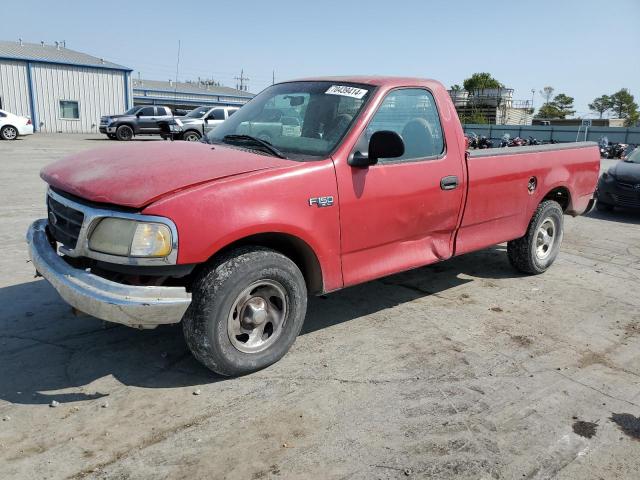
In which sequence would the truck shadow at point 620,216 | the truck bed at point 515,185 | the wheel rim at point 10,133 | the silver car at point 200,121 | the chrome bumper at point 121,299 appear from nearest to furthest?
the chrome bumper at point 121,299
the truck bed at point 515,185
the truck shadow at point 620,216
the silver car at point 200,121
the wheel rim at point 10,133

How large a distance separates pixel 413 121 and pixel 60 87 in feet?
119

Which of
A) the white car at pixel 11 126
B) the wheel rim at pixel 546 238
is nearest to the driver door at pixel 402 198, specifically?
the wheel rim at pixel 546 238

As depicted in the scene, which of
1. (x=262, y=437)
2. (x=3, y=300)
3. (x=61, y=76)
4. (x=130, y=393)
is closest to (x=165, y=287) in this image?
(x=130, y=393)

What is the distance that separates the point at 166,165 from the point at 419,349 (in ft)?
7.39

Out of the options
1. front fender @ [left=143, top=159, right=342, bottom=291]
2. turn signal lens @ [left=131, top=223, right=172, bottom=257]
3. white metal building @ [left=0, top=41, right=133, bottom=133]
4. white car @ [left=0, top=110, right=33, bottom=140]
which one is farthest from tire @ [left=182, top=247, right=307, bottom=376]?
white metal building @ [left=0, top=41, right=133, bottom=133]

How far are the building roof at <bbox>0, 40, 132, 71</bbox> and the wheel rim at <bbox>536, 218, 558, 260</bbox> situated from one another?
35.8 metres

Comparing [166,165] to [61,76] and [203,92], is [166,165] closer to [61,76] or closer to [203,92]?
[61,76]

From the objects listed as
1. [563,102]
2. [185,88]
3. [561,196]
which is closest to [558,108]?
[563,102]

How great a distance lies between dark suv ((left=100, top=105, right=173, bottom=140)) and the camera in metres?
26.2

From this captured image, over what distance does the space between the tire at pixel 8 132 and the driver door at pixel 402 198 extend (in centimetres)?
2448

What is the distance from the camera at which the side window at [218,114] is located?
924 inches

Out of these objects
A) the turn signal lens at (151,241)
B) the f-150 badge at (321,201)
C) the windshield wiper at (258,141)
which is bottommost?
the turn signal lens at (151,241)

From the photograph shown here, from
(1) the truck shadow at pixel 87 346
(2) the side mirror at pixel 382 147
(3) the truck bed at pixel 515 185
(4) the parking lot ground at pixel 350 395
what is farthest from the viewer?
(3) the truck bed at pixel 515 185

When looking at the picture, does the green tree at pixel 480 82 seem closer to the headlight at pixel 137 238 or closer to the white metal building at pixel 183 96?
the white metal building at pixel 183 96
